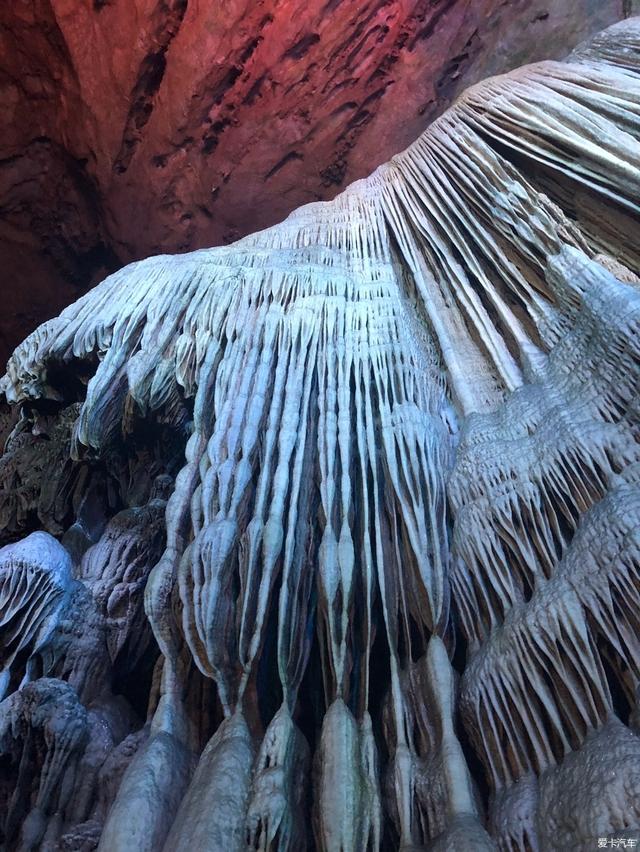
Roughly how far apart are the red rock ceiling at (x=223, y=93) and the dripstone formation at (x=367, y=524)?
1.18m

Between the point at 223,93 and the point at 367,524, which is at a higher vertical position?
the point at 223,93

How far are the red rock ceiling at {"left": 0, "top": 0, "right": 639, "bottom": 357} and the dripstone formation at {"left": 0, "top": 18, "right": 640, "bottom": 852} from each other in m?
1.18

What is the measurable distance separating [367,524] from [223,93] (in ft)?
10.8

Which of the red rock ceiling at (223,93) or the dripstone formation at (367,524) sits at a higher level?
the red rock ceiling at (223,93)

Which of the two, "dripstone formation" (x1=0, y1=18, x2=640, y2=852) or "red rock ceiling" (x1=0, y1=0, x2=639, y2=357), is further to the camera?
"red rock ceiling" (x1=0, y1=0, x2=639, y2=357)

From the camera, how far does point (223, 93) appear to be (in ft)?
13.0

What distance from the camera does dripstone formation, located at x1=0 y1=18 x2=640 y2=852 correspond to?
138 centimetres

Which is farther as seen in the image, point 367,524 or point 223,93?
point 223,93

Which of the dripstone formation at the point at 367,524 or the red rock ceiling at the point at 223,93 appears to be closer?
the dripstone formation at the point at 367,524

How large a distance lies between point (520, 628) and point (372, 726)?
1.51ft

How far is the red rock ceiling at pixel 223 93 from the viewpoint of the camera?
146 inches

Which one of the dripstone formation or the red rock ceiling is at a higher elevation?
the red rock ceiling

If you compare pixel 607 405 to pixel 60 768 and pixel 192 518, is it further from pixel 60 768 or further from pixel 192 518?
pixel 60 768

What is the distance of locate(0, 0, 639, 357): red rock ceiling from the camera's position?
3.71 m
